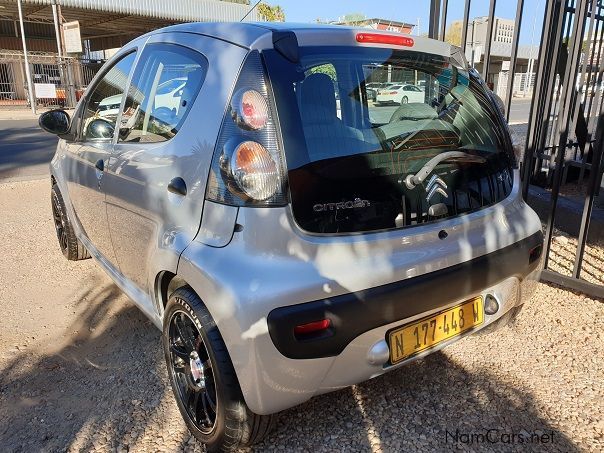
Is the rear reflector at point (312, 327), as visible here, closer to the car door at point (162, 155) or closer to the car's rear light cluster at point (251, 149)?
the car's rear light cluster at point (251, 149)

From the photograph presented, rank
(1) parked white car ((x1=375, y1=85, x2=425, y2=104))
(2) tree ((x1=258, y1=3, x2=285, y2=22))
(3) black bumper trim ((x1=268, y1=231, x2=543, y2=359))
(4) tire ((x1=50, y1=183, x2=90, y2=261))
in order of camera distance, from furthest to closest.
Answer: (2) tree ((x1=258, y1=3, x2=285, y2=22)), (4) tire ((x1=50, y1=183, x2=90, y2=261)), (1) parked white car ((x1=375, y1=85, x2=425, y2=104)), (3) black bumper trim ((x1=268, y1=231, x2=543, y2=359))

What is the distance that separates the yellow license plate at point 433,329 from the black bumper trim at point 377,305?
6 centimetres

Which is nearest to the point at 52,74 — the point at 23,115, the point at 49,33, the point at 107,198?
the point at 23,115

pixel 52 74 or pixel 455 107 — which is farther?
pixel 52 74

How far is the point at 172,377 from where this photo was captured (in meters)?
2.28

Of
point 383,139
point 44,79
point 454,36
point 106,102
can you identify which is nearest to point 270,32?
point 383,139

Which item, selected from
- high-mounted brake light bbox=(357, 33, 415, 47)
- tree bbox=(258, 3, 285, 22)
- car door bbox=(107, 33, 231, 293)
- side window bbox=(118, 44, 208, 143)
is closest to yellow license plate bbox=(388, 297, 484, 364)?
car door bbox=(107, 33, 231, 293)

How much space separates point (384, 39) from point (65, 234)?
3.21 metres

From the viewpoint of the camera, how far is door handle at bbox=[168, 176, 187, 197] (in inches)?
78.6

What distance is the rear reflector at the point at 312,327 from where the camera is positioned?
5.57ft

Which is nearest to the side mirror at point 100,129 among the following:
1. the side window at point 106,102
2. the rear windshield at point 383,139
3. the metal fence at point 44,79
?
the side window at point 106,102

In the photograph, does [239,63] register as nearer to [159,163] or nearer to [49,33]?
[159,163]

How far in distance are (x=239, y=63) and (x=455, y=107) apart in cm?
107

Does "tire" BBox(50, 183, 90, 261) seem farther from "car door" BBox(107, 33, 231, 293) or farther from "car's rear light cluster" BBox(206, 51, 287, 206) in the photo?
"car's rear light cluster" BBox(206, 51, 287, 206)
